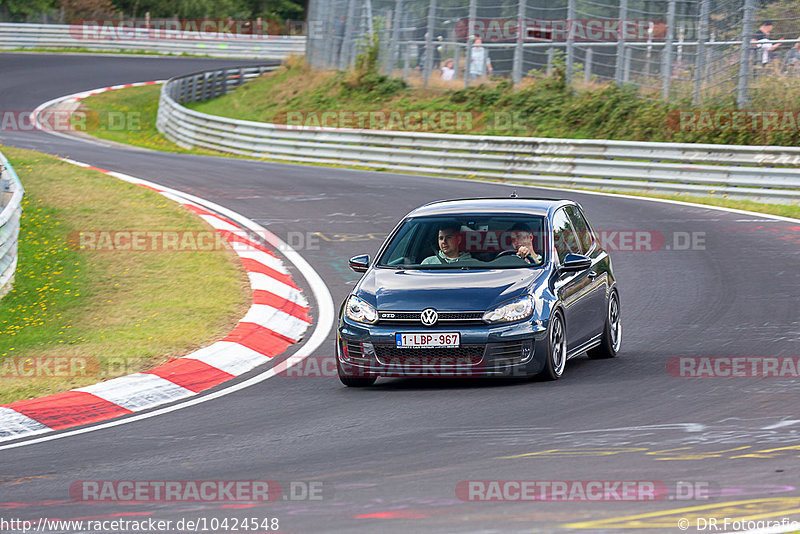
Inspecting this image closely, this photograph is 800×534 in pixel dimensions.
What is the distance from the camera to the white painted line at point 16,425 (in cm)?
846

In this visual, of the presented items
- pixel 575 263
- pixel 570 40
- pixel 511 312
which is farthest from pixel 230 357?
pixel 570 40

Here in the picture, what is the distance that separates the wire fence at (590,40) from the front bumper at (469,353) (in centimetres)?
1654

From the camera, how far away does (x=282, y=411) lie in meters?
8.63

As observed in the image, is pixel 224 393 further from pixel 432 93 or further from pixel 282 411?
pixel 432 93

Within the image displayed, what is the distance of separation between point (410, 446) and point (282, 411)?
1689 millimetres

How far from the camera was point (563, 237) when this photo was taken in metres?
10.4

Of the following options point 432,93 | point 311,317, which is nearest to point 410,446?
point 311,317

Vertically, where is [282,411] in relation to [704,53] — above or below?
below

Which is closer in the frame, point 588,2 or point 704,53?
point 704,53

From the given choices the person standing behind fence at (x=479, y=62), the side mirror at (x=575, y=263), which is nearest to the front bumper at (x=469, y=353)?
the side mirror at (x=575, y=263)

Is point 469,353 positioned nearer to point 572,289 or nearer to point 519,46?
point 572,289

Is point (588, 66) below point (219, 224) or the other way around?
the other way around

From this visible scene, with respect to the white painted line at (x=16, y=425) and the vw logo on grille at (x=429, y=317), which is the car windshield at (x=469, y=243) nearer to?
the vw logo on grille at (x=429, y=317)

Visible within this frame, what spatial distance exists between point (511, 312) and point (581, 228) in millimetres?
2303
